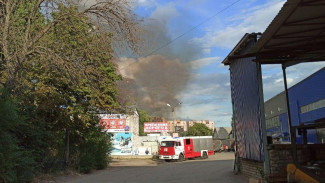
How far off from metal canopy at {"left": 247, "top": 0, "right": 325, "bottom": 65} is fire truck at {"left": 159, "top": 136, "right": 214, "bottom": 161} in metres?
26.7

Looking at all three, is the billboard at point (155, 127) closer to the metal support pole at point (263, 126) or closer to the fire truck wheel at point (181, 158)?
the fire truck wheel at point (181, 158)

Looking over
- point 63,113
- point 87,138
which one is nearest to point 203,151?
point 87,138

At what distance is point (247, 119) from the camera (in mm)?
14445

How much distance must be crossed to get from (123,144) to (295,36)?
131ft

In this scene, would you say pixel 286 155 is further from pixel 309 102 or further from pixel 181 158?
pixel 181 158

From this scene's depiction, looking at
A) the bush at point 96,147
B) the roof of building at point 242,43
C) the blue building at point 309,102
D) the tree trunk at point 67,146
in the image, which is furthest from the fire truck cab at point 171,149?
the roof of building at point 242,43

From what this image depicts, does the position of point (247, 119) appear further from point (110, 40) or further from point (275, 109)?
point (275, 109)

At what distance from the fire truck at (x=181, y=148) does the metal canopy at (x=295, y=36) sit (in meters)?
26.7

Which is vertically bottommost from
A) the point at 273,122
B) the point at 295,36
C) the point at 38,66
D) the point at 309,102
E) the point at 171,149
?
the point at 171,149

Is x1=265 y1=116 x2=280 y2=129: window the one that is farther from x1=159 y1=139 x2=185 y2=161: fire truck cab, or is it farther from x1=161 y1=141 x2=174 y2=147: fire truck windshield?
x1=161 y1=141 x2=174 y2=147: fire truck windshield

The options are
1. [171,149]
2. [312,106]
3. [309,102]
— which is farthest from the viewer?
[171,149]

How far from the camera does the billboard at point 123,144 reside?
4675cm

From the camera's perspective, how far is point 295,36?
357 inches

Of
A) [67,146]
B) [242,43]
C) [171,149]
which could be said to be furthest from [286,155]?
[171,149]
